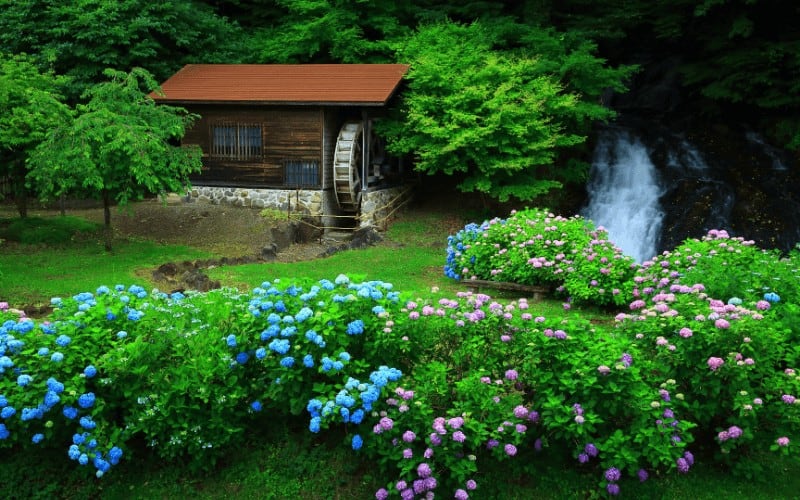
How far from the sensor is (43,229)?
58.2ft

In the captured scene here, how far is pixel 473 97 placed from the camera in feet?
64.4

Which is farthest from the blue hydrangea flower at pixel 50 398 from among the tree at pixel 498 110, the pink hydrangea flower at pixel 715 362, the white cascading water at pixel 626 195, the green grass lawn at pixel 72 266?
the white cascading water at pixel 626 195

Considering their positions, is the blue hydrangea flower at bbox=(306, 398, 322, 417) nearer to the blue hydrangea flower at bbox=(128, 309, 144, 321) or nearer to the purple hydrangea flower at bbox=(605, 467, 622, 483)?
the blue hydrangea flower at bbox=(128, 309, 144, 321)

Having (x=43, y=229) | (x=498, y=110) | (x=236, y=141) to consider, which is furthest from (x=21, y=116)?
(x=498, y=110)

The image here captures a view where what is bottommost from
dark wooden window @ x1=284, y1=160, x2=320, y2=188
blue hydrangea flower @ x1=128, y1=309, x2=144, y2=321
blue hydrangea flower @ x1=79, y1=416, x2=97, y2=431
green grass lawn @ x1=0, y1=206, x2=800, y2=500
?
green grass lawn @ x1=0, y1=206, x2=800, y2=500

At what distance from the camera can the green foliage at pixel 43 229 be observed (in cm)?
1725

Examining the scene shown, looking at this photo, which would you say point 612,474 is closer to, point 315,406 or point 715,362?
point 715,362

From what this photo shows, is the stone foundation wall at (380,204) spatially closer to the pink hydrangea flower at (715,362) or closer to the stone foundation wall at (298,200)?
the stone foundation wall at (298,200)

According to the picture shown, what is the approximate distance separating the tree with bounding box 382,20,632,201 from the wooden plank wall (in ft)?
8.14

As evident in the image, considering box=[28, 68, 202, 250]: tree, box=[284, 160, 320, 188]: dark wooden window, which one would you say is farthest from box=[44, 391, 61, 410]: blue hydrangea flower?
box=[284, 160, 320, 188]: dark wooden window

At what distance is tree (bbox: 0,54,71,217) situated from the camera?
15477mm

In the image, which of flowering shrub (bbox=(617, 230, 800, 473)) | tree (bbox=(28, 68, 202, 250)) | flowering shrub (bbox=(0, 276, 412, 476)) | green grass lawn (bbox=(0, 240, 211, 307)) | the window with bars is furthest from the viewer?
the window with bars

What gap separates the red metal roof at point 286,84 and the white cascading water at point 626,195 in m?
7.82

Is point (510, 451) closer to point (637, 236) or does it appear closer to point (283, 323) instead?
point (283, 323)
